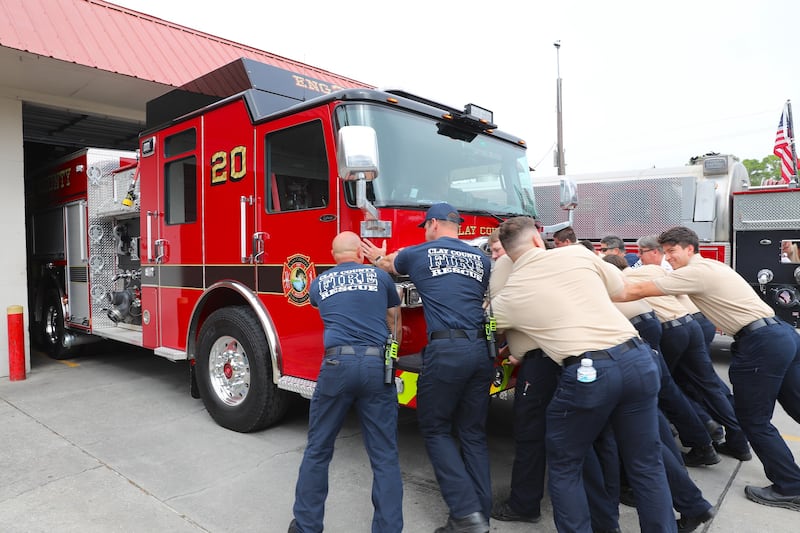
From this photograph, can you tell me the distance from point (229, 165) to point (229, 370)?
5.72ft

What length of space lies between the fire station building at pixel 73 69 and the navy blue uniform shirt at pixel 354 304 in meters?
4.62

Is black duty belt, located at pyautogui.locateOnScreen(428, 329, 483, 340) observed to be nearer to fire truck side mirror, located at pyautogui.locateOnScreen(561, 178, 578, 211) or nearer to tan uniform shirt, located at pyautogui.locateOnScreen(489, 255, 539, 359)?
tan uniform shirt, located at pyautogui.locateOnScreen(489, 255, 539, 359)

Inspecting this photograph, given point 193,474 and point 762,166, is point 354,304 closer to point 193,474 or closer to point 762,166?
point 193,474

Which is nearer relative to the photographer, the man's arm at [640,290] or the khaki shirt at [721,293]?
the man's arm at [640,290]

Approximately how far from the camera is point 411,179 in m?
3.96

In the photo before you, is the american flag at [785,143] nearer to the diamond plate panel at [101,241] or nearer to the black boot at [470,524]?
the black boot at [470,524]

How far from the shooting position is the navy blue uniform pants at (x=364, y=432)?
114 inches

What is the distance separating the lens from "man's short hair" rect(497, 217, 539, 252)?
10.3ft

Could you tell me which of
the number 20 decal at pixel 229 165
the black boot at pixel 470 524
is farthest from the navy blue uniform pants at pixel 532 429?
the number 20 decal at pixel 229 165

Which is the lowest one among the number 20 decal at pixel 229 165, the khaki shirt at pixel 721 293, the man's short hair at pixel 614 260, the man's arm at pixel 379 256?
the khaki shirt at pixel 721 293

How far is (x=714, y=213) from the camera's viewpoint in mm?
7594

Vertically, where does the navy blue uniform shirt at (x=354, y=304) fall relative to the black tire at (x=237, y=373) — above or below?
above

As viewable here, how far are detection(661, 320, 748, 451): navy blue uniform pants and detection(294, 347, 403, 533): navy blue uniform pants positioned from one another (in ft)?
8.13

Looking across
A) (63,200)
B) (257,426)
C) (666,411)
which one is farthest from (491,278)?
(63,200)
